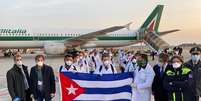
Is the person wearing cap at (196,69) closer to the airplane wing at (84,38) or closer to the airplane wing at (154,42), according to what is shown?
the airplane wing at (84,38)

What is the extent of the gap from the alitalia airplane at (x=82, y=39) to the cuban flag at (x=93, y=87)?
100ft

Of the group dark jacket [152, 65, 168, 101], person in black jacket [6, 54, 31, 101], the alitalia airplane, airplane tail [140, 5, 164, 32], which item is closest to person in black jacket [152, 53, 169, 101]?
dark jacket [152, 65, 168, 101]

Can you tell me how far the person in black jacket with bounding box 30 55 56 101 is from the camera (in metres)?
7.51

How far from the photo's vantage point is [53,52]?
38312 mm

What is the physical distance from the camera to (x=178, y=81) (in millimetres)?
6473

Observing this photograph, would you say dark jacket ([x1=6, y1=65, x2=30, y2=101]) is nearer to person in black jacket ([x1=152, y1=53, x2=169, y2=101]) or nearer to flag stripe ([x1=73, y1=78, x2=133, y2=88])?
flag stripe ([x1=73, y1=78, x2=133, y2=88])

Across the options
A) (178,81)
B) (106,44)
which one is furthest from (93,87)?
Result: (106,44)

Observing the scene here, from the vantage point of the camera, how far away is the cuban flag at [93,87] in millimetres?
7398

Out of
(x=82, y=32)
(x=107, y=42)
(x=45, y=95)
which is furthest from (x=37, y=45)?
(x=45, y=95)

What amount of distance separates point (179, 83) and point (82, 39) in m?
34.4

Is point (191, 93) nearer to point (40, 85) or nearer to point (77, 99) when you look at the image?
point (77, 99)

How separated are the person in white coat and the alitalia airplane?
3053 cm

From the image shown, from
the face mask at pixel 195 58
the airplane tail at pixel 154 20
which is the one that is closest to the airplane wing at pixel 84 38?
the airplane tail at pixel 154 20

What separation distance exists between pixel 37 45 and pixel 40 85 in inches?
1264
